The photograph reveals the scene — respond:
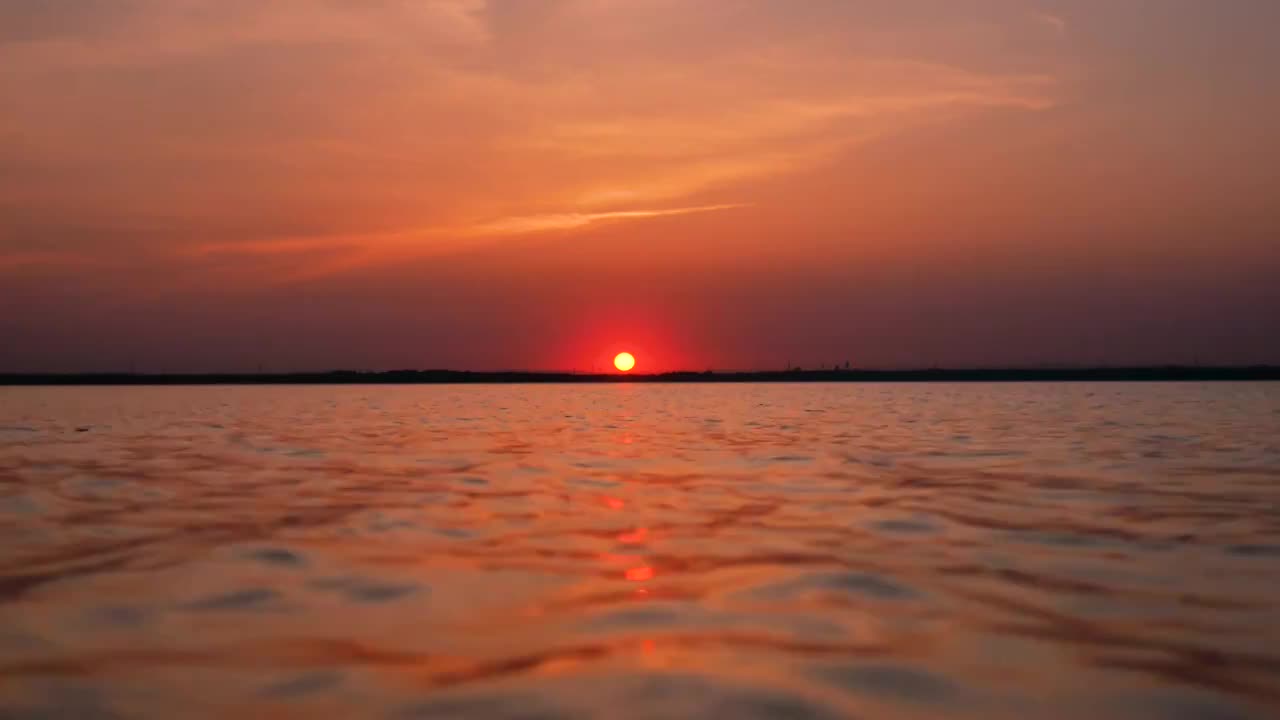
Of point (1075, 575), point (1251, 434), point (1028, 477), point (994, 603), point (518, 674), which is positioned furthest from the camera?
point (1251, 434)

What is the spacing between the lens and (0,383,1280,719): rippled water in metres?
7.44

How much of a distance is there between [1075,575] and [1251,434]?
26.5m

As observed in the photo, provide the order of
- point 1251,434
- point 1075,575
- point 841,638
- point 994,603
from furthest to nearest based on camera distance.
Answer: point 1251,434
point 1075,575
point 994,603
point 841,638

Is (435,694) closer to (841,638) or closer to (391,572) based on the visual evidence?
(841,638)

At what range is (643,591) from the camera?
10625 millimetres

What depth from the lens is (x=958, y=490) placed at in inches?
752

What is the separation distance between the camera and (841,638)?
891cm

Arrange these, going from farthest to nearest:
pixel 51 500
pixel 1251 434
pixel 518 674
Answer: pixel 1251 434 < pixel 51 500 < pixel 518 674

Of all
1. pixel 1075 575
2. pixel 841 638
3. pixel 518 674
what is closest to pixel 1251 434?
pixel 1075 575

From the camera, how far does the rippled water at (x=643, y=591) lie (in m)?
7.44

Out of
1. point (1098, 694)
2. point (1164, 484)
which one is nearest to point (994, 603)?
point (1098, 694)

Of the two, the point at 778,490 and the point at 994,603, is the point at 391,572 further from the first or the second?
the point at 778,490

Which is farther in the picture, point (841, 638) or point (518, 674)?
point (841, 638)

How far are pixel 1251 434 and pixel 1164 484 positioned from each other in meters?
16.9
